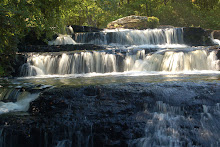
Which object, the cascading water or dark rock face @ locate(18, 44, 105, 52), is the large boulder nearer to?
dark rock face @ locate(18, 44, 105, 52)

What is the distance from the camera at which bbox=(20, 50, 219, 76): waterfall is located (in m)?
12.6

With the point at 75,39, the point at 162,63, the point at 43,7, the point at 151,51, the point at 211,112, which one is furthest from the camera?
the point at 75,39

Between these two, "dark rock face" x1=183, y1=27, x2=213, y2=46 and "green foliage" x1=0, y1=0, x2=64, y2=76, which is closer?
"green foliage" x1=0, y1=0, x2=64, y2=76

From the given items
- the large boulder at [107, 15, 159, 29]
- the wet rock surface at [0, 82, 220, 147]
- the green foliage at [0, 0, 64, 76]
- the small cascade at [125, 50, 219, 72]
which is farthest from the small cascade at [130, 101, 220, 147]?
the large boulder at [107, 15, 159, 29]

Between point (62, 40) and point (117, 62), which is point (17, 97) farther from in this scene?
point (62, 40)

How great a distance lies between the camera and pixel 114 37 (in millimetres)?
20750

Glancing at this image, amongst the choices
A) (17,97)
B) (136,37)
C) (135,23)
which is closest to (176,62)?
(17,97)

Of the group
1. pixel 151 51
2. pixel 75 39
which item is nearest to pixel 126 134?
pixel 151 51

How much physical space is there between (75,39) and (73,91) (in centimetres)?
1423

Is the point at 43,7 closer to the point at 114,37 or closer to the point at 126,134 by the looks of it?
the point at 126,134

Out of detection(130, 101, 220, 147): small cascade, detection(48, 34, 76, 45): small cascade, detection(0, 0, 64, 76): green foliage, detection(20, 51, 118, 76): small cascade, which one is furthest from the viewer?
detection(48, 34, 76, 45): small cascade

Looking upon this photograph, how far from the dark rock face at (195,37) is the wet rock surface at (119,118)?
1574 centimetres

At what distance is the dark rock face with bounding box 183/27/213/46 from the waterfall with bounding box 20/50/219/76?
352 inches

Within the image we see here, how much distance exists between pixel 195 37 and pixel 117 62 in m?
11.3
